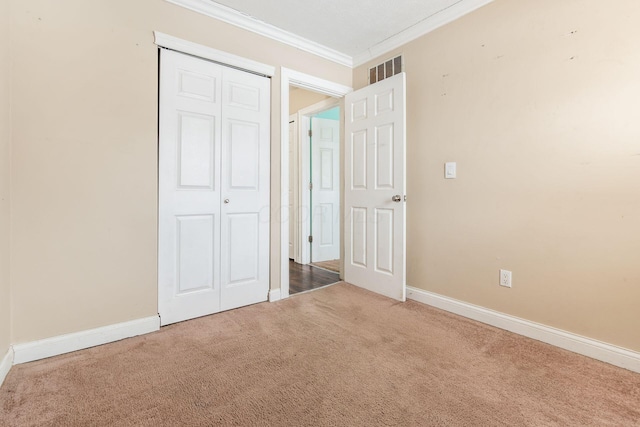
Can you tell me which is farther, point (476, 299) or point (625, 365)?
point (476, 299)

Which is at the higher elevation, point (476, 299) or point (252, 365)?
point (476, 299)

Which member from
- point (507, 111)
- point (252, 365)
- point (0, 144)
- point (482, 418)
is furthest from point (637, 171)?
point (0, 144)

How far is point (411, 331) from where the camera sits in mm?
2078

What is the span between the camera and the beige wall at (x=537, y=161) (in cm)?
167

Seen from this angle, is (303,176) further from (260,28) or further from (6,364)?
(6,364)

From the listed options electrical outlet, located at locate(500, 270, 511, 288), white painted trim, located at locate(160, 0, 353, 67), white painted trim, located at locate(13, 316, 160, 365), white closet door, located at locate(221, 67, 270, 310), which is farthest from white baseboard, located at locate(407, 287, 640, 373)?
white painted trim, located at locate(160, 0, 353, 67)

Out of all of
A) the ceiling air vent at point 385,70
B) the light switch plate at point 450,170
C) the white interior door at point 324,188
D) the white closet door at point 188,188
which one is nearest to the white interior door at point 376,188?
the ceiling air vent at point 385,70

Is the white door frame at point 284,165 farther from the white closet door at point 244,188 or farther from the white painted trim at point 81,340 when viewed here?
the white painted trim at point 81,340

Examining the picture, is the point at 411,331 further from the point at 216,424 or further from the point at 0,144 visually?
the point at 0,144

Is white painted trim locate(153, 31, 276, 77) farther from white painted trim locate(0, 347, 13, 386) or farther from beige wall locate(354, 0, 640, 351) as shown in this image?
white painted trim locate(0, 347, 13, 386)

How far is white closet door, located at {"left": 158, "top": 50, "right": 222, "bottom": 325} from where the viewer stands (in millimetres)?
2127

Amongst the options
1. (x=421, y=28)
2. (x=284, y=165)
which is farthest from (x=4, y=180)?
(x=421, y=28)

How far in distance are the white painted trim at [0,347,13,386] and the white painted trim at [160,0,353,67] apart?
2.47 metres

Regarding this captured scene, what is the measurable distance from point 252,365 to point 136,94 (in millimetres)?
1949
